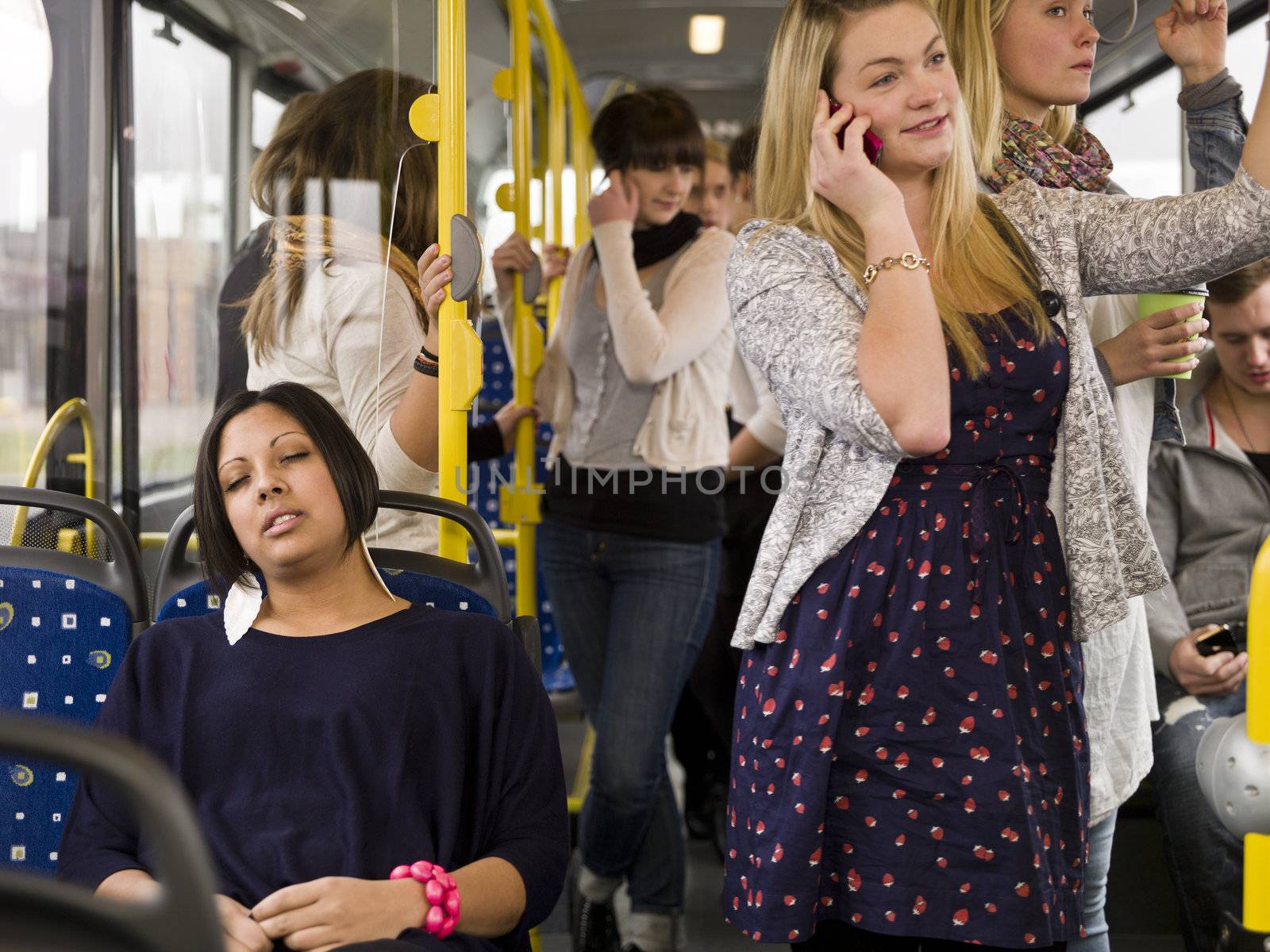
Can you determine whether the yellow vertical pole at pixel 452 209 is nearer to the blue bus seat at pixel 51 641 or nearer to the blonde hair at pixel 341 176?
the blonde hair at pixel 341 176

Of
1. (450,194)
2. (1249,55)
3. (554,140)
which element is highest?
(554,140)

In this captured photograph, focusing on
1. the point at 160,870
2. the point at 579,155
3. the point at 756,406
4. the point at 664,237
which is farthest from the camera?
the point at 579,155

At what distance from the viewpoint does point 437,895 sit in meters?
1.59

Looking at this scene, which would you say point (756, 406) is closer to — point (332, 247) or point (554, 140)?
point (554, 140)

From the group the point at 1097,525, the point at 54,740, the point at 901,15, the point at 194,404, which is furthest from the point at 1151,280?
the point at 194,404

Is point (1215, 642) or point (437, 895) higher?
point (1215, 642)

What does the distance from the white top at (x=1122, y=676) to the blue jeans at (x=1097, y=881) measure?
1.8 inches

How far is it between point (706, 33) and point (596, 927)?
338cm

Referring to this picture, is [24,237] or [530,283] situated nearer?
[24,237]

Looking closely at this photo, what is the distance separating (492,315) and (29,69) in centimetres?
197

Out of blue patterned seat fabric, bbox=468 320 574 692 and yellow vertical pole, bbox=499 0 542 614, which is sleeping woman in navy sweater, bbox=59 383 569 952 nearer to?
yellow vertical pole, bbox=499 0 542 614

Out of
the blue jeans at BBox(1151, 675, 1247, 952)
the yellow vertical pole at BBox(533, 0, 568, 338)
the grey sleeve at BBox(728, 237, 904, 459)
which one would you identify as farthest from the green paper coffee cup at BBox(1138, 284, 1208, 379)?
the yellow vertical pole at BBox(533, 0, 568, 338)

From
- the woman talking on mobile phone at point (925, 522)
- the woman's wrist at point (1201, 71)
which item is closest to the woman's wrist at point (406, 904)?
the woman talking on mobile phone at point (925, 522)

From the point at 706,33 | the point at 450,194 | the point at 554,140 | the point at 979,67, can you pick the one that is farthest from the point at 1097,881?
the point at 706,33
